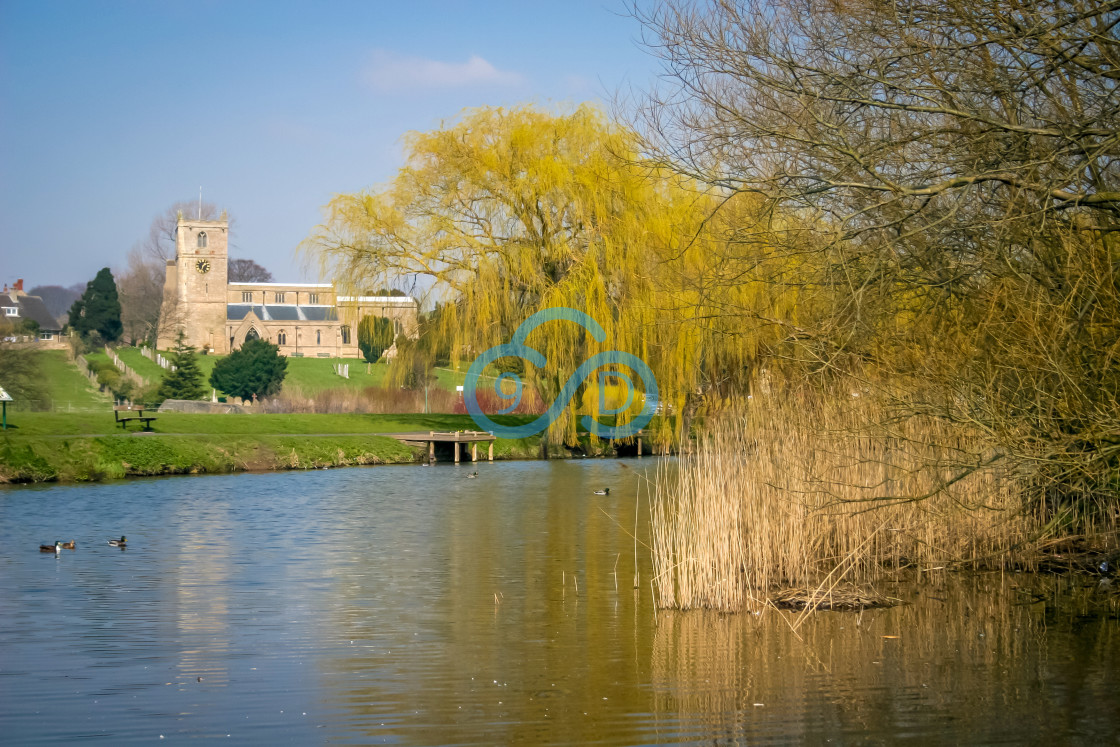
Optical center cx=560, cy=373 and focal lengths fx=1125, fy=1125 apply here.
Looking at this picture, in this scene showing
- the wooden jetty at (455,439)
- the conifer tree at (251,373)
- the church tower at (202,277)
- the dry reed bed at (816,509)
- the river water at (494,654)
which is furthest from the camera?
the church tower at (202,277)

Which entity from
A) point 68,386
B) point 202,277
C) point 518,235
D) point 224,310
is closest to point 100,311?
point 68,386

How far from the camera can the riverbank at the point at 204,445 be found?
2206cm

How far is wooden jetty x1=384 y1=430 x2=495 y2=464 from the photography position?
29.1 meters

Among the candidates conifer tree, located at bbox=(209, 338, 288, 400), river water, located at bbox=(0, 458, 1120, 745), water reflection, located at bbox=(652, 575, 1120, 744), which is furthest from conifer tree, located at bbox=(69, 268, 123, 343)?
water reflection, located at bbox=(652, 575, 1120, 744)

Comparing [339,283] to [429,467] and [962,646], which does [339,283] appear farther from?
[962,646]

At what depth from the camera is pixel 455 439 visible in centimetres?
2889

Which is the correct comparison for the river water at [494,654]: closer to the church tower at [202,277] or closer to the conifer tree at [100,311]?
the conifer tree at [100,311]

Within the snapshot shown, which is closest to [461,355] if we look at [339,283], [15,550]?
[339,283]

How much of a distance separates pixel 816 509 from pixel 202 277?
331 feet

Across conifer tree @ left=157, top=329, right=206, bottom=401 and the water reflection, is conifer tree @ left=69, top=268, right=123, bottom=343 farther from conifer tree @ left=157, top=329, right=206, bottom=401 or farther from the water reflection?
the water reflection

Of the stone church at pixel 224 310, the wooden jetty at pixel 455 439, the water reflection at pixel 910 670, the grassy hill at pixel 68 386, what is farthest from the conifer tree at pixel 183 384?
the water reflection at pixel 910 670

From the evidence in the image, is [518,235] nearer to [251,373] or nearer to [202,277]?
[251,373]

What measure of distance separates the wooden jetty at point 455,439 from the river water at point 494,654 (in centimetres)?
1496

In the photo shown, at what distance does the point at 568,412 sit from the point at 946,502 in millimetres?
16867
